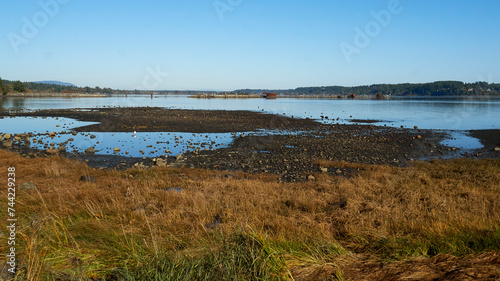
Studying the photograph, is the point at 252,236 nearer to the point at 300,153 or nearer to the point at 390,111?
the point at 300,153

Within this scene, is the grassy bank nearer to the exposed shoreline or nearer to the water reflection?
the exposed shoreline

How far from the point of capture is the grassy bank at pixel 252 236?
3873mm

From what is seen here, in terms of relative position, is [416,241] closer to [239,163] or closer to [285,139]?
[239,163]

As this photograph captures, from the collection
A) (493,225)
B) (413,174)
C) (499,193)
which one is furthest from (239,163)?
(493,225)

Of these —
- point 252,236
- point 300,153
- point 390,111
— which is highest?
point 390,111

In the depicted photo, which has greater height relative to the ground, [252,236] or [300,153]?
[252,236]

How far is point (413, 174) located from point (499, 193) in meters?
3.78

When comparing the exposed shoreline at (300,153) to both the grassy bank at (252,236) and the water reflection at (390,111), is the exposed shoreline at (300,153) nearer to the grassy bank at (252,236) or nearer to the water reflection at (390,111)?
the grassy bank at (252,236)

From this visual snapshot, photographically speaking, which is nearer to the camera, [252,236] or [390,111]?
[252,236]

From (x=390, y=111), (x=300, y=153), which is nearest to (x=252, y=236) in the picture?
(x=300, y=153)

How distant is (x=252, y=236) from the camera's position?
173 inches

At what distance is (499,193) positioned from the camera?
9.37 meters

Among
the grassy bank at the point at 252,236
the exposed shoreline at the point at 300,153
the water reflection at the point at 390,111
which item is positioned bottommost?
the exposed shoreline at the point at 300,153

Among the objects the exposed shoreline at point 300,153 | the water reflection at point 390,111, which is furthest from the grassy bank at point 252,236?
the water reflection at point 390,111
